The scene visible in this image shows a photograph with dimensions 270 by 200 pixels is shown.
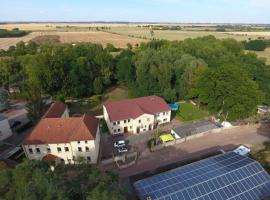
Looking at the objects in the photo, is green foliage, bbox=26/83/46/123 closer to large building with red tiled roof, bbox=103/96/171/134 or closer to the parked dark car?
the parked dark car

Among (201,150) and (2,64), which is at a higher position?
(2,64)

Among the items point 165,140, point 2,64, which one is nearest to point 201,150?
point 165,140

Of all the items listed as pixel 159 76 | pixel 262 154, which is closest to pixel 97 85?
pixel 159 76

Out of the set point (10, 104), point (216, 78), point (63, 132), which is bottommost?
point (10, 104)

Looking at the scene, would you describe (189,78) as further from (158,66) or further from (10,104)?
(10,104)

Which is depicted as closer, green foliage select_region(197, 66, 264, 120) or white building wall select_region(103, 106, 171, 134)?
white building wall select_region(103, 106, 171, 134)

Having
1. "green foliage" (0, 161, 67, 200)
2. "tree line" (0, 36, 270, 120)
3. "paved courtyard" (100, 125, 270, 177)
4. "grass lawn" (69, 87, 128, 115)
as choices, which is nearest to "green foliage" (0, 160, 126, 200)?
"green foliage" (0, 161, 67, 200)
